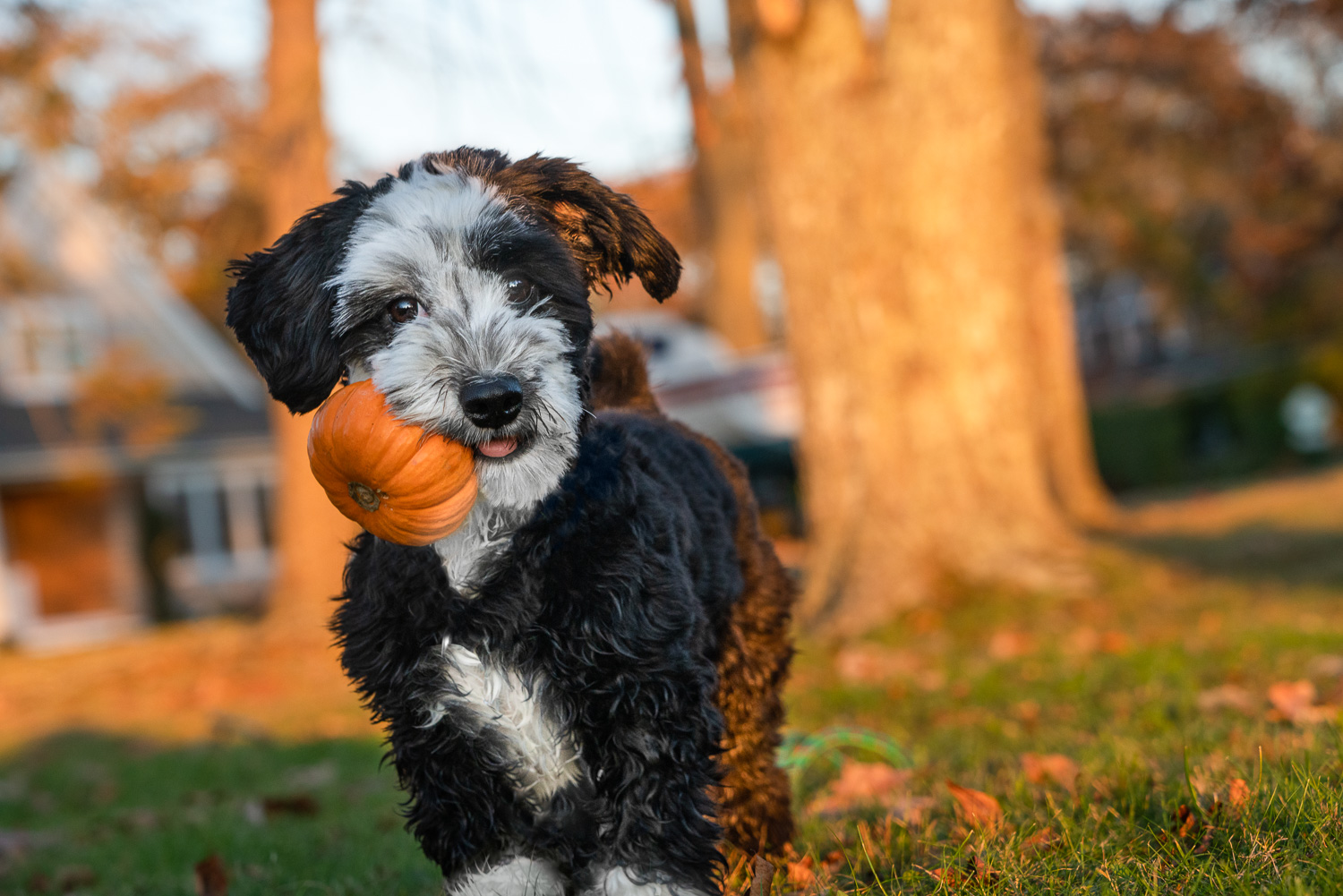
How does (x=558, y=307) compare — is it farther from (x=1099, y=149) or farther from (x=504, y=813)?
(x=1099, y=149)

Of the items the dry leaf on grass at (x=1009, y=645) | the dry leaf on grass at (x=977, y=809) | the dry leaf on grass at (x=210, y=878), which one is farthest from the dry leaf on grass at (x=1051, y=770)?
the dry leaf on grass at (x=1009, y=645)

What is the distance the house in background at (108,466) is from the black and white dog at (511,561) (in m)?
17.9

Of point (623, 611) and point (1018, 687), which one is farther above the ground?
point (623, 611)

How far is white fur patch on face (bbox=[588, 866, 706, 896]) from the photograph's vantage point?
243cm

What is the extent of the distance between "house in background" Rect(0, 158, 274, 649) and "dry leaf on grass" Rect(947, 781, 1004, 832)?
17.9 meters

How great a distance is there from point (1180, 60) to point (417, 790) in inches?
1005

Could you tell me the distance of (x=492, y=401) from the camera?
233 cm

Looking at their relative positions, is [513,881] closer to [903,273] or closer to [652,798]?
[652,798]

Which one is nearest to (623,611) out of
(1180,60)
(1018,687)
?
(1018,687)

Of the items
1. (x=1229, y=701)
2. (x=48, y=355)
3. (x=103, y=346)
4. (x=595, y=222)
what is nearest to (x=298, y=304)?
(x=595, y=222)

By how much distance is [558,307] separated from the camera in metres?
2.64

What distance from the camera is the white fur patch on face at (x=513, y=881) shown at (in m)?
2.67

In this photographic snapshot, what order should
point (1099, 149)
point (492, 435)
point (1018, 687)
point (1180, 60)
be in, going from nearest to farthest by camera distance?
point (492, 435), point (1018, 687), point (1180, 60), point (1099, 149)

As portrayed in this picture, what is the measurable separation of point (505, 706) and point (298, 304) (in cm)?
100
